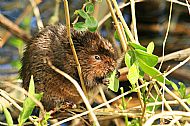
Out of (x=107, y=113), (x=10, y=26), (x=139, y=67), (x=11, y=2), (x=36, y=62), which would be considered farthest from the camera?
(x=11, y=2)

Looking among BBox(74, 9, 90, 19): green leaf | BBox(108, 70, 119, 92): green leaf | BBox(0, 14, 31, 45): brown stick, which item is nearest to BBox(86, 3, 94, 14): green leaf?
BBox(74, 9, 90, 19): green leaf

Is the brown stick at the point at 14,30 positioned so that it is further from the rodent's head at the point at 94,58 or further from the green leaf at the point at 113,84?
the green leaf at the point at 113,84

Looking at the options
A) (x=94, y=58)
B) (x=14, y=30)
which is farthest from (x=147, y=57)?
(x=14, y=30)

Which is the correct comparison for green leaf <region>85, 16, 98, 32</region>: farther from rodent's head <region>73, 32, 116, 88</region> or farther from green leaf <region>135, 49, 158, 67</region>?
rodent's head <region>73, 32, 116, 88</region>

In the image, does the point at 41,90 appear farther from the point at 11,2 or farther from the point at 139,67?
the point at 11,2

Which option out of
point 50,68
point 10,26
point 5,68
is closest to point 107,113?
point 50,68

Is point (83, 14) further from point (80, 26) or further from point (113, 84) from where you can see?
point (113, 84)
